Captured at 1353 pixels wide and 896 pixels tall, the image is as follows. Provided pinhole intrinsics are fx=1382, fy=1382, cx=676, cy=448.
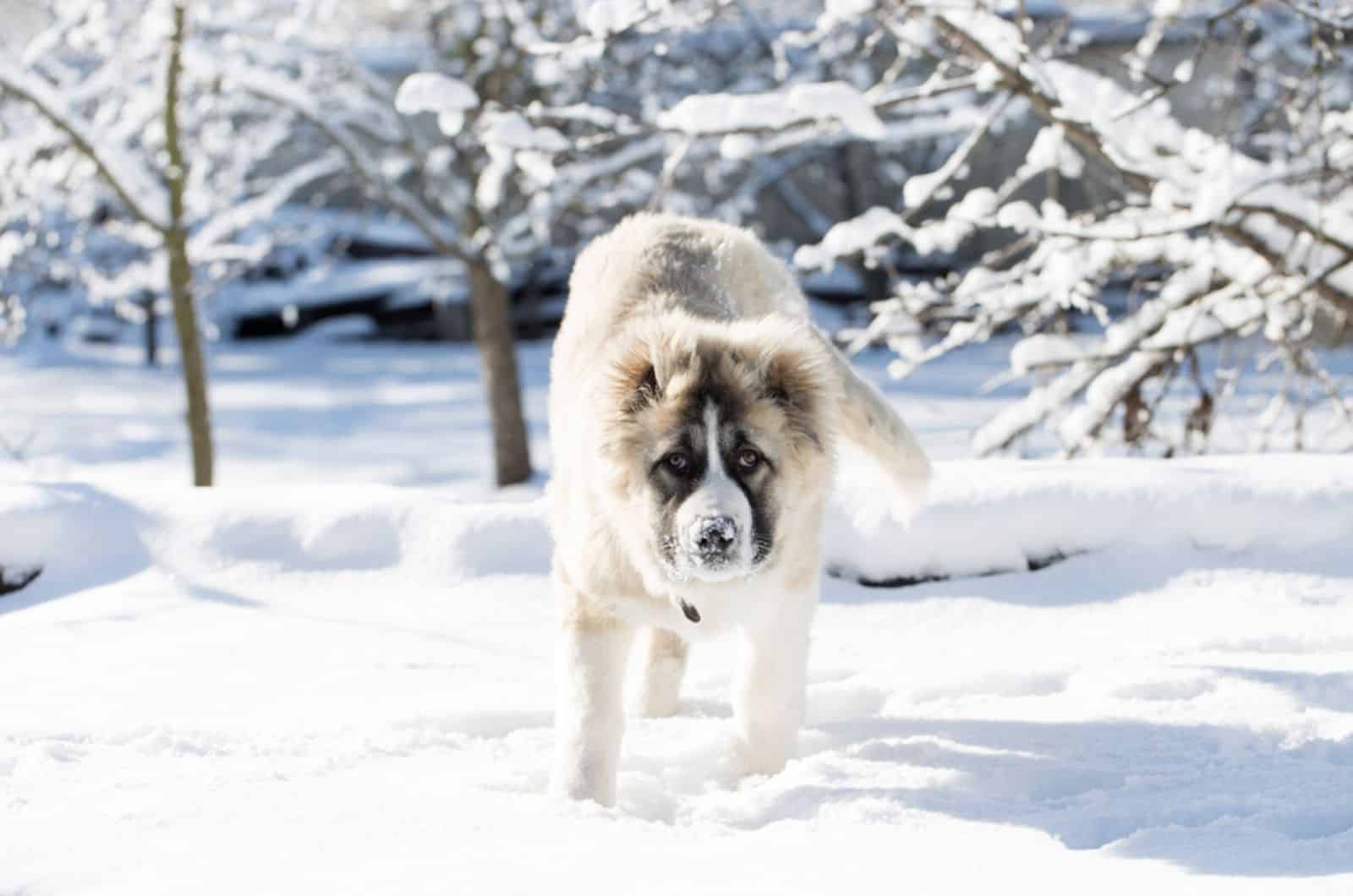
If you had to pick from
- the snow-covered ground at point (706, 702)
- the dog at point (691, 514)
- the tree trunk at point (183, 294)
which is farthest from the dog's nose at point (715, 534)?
the tree trunk at point (183, 294)

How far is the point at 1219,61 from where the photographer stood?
16.3m

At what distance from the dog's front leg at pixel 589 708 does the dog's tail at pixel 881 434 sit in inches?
44.7

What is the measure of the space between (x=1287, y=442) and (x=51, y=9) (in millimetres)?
10663

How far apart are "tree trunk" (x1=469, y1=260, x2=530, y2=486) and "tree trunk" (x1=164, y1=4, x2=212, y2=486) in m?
2.69

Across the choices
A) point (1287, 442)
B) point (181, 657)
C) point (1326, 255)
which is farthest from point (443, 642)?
point (1287, 442)

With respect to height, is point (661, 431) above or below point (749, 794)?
above

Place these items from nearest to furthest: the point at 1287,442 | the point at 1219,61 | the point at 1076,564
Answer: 1. the point at 1076,564
2. the point at 1287,442
3. the point at 1219,61

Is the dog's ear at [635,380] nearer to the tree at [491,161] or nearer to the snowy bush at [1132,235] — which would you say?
the snowy bush at [1132,235]

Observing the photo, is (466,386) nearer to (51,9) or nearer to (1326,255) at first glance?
(51,9)

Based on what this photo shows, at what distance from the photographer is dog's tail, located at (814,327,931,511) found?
4367 mm

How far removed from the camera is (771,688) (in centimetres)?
375

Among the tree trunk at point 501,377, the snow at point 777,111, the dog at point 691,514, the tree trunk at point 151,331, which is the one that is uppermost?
the snow at point 777,111

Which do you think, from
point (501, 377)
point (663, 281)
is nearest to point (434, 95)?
point (663, 281)

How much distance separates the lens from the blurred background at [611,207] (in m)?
6.05
